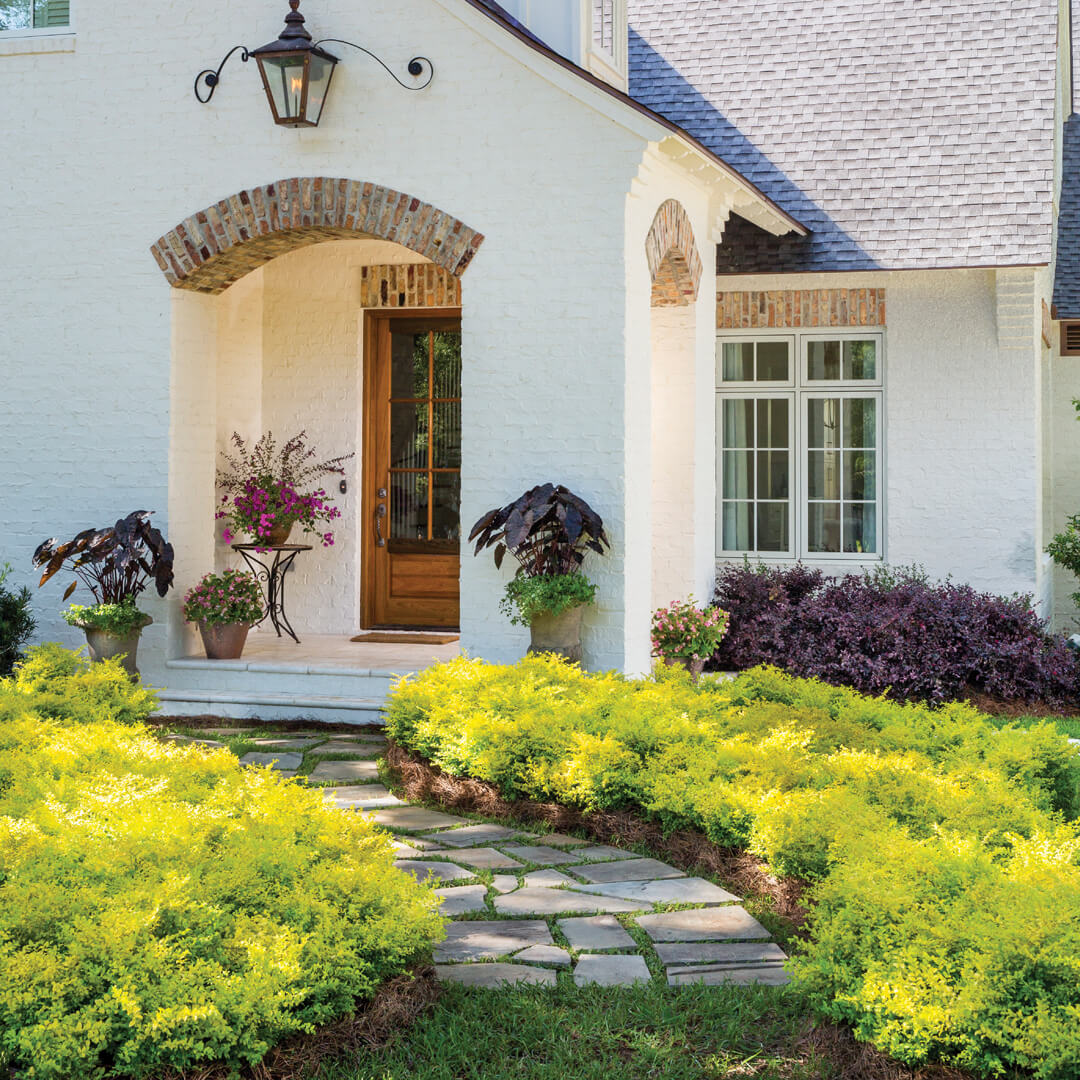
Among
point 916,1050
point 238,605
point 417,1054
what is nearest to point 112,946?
point 417,1054

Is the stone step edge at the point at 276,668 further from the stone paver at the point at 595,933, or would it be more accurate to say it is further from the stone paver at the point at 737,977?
the stone paver at the point at 737,977

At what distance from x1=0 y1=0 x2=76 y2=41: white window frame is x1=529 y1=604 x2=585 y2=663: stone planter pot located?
16.0 feet

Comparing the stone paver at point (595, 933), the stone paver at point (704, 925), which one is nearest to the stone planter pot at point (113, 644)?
the stone paver at point (595, 933)

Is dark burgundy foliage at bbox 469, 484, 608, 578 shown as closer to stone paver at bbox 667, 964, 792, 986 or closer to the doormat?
the doormat

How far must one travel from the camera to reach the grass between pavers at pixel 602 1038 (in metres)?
3.25

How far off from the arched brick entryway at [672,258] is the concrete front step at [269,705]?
10.3 ft

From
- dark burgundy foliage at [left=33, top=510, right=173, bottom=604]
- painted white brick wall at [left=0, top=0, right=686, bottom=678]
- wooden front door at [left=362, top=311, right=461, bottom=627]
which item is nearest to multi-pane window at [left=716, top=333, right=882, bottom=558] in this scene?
wooden front door at [left=362, top=311, right=461, bottom=627]

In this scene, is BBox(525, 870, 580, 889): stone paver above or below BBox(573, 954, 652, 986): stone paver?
above

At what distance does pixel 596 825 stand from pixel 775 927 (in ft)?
4.00

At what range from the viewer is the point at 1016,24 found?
10547 mm

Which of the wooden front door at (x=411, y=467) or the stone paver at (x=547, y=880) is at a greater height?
the wooden front door at (x=411, y=467)

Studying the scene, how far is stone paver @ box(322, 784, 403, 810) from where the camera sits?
19.5 ft

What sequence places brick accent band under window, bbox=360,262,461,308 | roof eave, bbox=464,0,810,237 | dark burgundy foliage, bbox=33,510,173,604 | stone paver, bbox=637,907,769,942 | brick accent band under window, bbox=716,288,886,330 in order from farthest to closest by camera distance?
brick accent band under window, bbox=716,288,886,330
brick accent band under window, bbox=360,262,461,308
dark burgundy foliage, bbox=33,510,173,604
roof eave, bbox=464,0,810,237
stone paver, bbox=637,907,769,942

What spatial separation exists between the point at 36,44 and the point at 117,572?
138 inches
